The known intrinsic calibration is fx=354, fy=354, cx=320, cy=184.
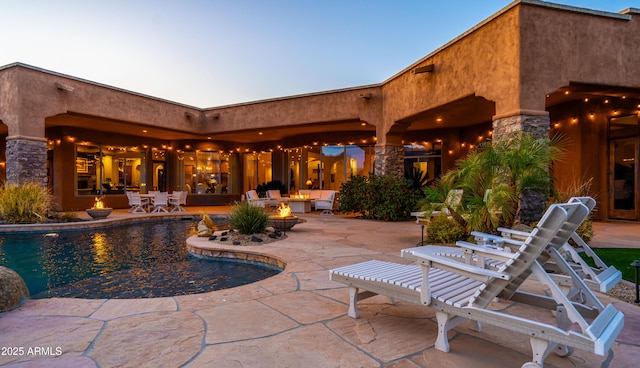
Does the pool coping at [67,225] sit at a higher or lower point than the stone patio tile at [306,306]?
lower

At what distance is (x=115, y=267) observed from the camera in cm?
543

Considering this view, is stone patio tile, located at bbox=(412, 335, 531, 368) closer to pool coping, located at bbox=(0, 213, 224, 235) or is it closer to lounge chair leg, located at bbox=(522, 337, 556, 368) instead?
lounge chair leg, located at bbox=(522, 337, 556, 368)

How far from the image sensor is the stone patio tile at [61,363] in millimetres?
2035

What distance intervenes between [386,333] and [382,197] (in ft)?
27.7

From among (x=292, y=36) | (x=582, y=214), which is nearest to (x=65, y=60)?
(x=292, y=36)

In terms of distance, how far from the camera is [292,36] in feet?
61.4

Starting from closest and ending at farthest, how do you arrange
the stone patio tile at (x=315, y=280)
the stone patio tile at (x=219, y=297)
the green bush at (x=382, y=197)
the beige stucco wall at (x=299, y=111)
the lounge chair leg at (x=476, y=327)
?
the lounge chair leg at (x=476, y=327)
the stone patio tile at (x=219, y=297)
the stone patio tile at (x=315, y=280)
the green bush at (x=382, y=197)
the beige stucco wall at (x=299, y=111)

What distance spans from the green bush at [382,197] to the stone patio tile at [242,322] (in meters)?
7.89

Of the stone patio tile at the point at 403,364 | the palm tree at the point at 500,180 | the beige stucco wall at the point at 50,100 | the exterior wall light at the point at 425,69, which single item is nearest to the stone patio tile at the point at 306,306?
the stone patio tile at the point at 403,364

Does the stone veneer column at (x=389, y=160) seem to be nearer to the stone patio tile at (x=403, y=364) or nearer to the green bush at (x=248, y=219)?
the green bush at (x=248, y=219)

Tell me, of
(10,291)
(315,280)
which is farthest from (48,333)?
(315,280)

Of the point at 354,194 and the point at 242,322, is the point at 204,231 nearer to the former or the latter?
the point at 242,322

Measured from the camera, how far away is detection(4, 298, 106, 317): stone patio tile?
2.91 metres

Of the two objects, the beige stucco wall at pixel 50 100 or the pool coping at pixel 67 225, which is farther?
the beige stucco wall at pixel 50 100
